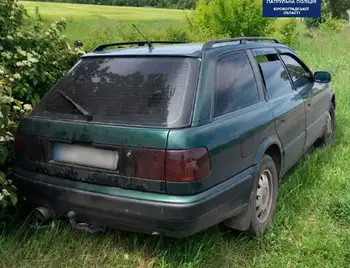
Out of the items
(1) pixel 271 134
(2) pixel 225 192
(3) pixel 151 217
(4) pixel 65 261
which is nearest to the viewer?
(3) pixel 151 217

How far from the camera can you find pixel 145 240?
3320mm

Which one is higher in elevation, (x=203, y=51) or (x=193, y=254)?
(x=203, y=51)

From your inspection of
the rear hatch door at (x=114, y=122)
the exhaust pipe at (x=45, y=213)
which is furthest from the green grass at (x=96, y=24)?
the exhaust pipe at (x=45, y=213)

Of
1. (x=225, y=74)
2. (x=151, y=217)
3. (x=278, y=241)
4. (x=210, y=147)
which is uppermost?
(x=225, y=74)

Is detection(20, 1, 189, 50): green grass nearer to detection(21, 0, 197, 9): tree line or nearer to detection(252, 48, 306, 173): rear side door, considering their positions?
detection(252, 48, 306, 173): rear side door

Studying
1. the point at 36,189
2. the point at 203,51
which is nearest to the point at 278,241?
the point at 203,51

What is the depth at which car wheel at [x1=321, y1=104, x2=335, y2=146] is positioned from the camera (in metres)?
5.63

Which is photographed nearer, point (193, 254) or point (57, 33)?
point (193, 254)

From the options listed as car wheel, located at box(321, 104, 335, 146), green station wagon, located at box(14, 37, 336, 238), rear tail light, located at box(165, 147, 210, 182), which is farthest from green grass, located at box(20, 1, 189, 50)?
car wheel, located at box(321, 104, 335, 146)

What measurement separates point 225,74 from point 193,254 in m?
1.33

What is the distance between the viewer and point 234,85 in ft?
10.8

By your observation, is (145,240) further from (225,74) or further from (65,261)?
(225,74)

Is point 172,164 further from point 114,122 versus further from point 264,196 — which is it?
point 264,196

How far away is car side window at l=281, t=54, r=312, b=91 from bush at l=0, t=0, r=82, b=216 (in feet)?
7.42
